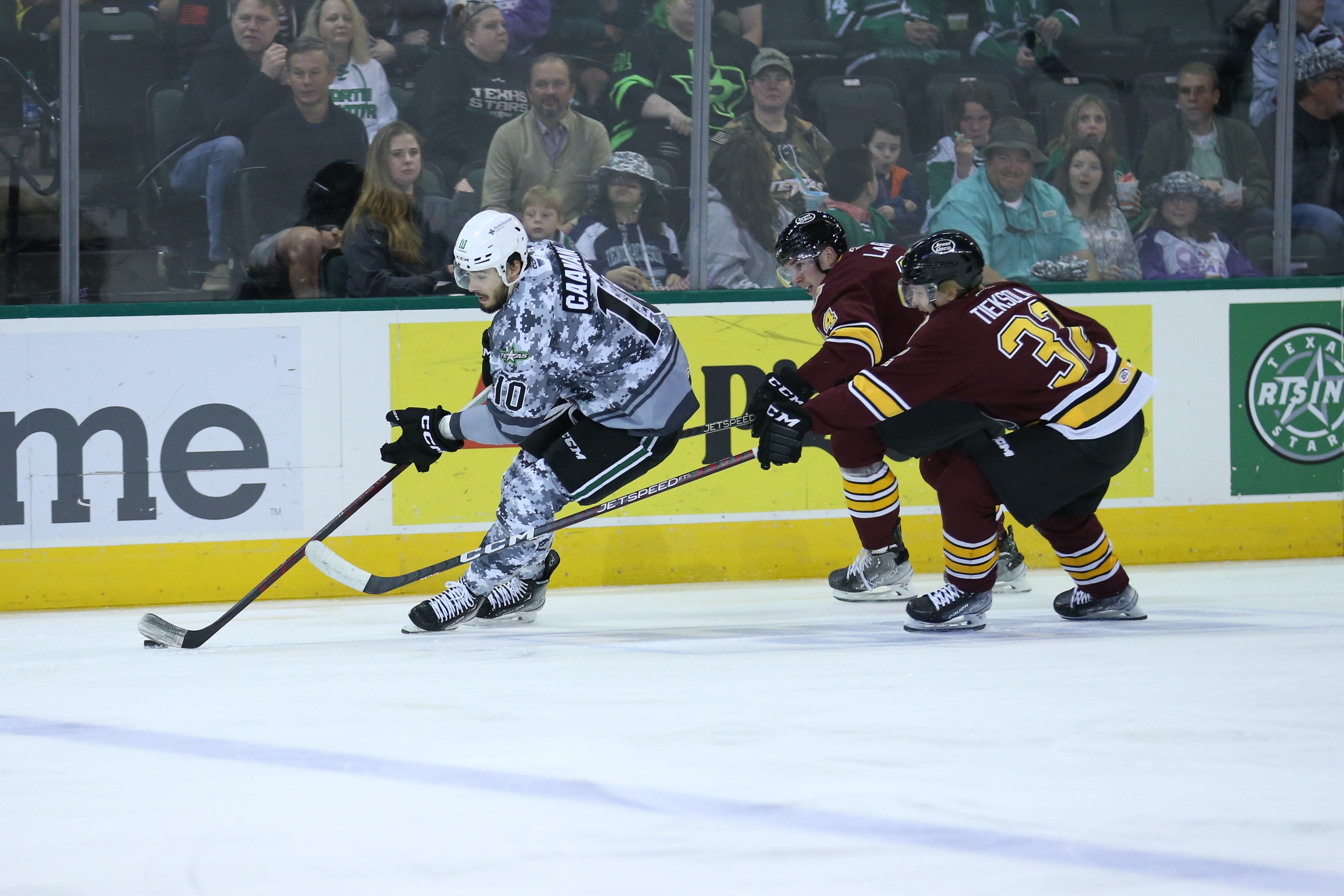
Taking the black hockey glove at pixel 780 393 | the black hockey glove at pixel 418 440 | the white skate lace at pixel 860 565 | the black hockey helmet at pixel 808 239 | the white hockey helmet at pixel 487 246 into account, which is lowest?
the white skate lace at pixel 860 565

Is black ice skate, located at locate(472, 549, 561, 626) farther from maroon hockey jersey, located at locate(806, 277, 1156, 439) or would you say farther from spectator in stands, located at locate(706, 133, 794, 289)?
spectator in stands, located at locate(706, 133, 794, 289)

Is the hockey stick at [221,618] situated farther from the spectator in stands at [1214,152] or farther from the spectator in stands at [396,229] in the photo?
the spectator in stands at [1214,152]

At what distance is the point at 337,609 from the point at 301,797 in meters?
2.39

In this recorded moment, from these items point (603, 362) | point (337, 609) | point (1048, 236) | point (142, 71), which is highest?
point (142, 71)

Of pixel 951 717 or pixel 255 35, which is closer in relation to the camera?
pixel 951 717

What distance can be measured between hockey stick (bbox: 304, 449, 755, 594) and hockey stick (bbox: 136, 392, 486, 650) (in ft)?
0.17

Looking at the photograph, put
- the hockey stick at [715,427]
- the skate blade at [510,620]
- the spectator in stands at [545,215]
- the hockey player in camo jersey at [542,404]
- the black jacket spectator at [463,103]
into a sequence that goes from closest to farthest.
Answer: the hockey player in camo jersey at [542,404]
the hockey stick at [715,427]
the skate blade at [510,620]
the black jacket spectator at [463,103]
the spectator in stands at [545,215]

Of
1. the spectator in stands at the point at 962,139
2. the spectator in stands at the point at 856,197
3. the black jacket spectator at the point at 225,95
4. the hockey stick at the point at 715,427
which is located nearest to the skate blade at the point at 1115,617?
the hockey stick at the point at 715,427

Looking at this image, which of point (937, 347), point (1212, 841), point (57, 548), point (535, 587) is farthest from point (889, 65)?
point (1212, 841)

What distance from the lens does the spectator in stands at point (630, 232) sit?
16.3 feet

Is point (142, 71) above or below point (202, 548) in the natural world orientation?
above

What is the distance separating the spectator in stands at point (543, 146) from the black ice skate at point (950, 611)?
202cm

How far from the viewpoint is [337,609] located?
4.40 m

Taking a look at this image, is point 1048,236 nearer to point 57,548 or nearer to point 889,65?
point 889,65
